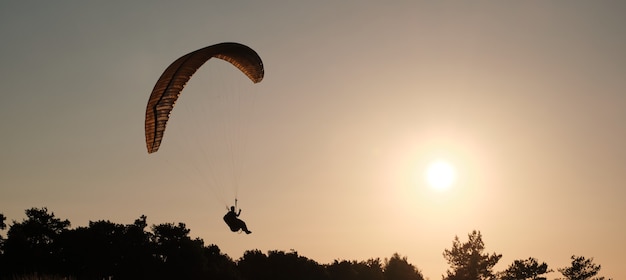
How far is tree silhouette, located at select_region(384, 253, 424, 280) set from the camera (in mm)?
100225

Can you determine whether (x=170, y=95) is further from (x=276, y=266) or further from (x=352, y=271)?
(x=352, y=271)

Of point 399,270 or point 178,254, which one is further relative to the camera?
point 399,270

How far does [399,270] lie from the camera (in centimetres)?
10119

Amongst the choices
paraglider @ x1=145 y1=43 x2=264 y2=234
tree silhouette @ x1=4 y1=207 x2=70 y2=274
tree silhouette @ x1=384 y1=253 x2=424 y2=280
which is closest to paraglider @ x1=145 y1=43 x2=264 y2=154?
paraglider @ x1=145 y1=43 x2=264 y2=234

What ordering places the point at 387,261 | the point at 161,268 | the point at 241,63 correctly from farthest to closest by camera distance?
1. the point at 387,261
2. the point at 161,268
3. the point at 241,63

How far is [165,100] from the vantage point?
27.8 m

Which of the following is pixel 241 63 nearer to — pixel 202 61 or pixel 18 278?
pixel 202 61

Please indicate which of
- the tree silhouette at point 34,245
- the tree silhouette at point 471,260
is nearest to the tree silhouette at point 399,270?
the tree silhouette at point 471,260

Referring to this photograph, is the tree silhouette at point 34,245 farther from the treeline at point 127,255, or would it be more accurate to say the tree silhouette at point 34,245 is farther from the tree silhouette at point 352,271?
the tree silhouette at point 352,271

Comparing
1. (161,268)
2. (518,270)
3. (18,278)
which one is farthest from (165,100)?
(518,270)

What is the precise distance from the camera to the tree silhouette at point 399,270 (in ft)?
329

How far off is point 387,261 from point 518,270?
19988 millimetres

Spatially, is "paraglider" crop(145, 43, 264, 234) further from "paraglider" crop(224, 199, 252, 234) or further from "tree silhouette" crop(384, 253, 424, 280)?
"tree silhouette" crop(384, 253, 424, 280)

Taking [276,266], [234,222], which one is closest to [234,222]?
[234,222]
